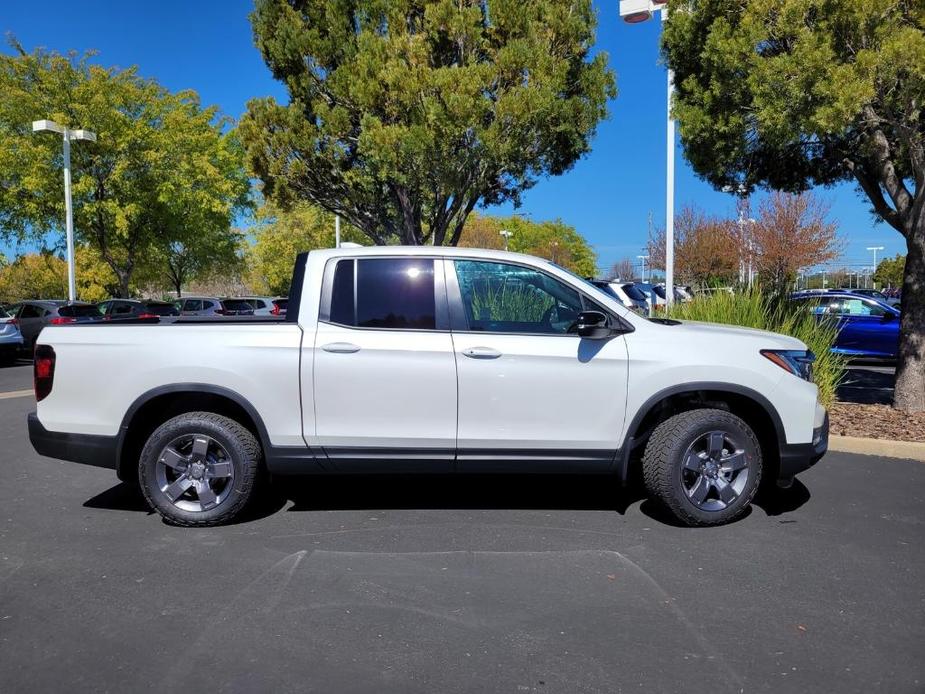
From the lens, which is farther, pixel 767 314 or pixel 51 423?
pixel 767 314

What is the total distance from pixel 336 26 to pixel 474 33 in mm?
3423

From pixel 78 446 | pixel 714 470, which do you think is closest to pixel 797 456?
pixel 714 470

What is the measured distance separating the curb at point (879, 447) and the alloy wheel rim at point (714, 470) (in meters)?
2.87

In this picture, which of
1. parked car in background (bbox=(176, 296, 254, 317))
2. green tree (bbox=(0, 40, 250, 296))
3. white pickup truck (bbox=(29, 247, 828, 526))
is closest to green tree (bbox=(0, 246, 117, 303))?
green tree (bbox=(0, 40, 250, 296))

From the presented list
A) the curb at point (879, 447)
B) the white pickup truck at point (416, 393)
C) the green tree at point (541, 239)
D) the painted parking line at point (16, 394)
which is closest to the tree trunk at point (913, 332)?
the curb at point (879, 447)

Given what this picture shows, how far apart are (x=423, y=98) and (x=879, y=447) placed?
37.6 feet

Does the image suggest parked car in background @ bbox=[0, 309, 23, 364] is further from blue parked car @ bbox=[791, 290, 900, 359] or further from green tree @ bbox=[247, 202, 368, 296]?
green tree @ bbox=[247, 202, 368, 296]

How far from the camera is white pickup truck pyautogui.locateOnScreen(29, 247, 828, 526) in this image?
456 cm

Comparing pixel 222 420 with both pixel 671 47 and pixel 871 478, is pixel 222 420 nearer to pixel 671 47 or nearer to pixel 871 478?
pixel 871 478

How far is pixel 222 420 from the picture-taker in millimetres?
4676

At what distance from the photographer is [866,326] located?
13828mm

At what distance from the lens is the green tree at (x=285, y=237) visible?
41188 millimetres

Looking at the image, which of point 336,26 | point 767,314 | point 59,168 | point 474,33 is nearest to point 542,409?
point 767,314

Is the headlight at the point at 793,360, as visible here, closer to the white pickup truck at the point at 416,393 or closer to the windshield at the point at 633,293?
the white pickup truck at the point at 416,393
